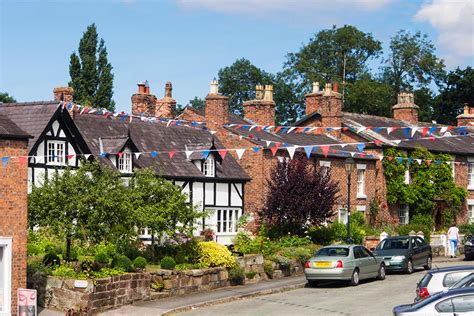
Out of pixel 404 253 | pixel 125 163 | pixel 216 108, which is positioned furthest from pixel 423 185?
pixel 125 163

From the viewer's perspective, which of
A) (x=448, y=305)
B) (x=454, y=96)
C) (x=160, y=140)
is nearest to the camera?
(x=448, y=305)

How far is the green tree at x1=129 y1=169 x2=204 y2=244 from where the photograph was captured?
2908cm

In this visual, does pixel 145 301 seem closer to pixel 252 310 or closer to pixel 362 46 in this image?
pixel 252 310

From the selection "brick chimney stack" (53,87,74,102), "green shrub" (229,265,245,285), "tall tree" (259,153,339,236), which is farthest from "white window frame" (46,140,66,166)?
"tall tree" (259,153,339,236)

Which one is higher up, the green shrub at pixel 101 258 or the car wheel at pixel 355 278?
the green shrub at pixel 101 258

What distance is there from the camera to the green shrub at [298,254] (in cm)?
3459

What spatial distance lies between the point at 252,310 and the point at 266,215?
13.4 m

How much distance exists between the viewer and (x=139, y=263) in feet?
93.0

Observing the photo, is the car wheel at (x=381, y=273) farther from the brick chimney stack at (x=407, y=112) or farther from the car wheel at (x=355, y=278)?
the brick chimney stack at (x=407, y=112)

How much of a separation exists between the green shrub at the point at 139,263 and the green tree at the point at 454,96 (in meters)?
61.1

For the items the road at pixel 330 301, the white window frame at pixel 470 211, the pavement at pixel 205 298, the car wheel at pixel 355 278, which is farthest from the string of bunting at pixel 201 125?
the white window frame at pixel 470 211

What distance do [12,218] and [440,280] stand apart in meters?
11.8

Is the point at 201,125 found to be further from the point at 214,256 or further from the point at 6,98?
the point at 6,98

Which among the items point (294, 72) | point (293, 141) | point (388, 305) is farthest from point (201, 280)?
point (294, 72)
